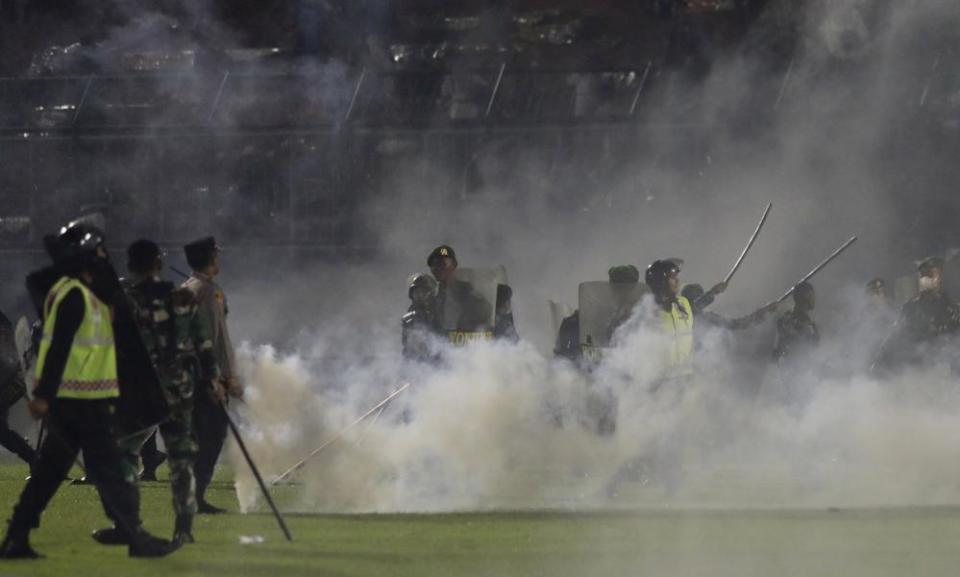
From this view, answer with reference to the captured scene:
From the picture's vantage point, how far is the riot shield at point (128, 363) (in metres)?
9.71

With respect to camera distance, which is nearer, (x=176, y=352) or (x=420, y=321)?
(x=176, y=352)

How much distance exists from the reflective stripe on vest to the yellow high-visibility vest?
496cm

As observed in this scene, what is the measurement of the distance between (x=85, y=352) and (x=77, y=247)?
1.65 ft

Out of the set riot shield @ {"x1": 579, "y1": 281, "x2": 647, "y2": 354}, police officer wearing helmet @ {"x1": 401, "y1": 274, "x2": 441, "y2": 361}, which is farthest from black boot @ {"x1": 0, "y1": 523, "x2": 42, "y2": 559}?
riot shield @ {"x1": 579, "y1": 281, "x2": 647, "y2": 354}

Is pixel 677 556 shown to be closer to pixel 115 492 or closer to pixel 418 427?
pixel 115 492

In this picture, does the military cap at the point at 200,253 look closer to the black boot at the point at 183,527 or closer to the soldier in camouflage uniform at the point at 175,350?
the soldier in camouflage uniform at the point at 175,350

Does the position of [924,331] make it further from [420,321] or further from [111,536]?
[111,536]

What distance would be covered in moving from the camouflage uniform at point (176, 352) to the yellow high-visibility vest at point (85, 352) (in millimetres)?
499

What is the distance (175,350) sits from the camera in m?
10.3

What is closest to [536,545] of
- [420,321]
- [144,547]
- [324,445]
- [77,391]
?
[144,547]

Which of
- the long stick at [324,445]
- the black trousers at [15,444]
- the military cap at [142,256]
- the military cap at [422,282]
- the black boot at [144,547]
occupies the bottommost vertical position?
the black trousers at [15,444]

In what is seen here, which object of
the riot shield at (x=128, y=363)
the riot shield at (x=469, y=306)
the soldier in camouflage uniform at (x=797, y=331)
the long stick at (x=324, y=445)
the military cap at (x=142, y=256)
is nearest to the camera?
the riot shield at (x=128, y=363)

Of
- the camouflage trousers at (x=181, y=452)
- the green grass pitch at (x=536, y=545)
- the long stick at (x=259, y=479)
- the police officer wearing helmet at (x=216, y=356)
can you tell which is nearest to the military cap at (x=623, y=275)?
the green grass pitch at (x=536, y=545)

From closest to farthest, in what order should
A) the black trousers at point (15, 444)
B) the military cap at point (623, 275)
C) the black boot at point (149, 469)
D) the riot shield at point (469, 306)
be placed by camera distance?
the riot shield at point (469, 306) → the black trousers at point (15, 444) → the military cap at point (623, 275) → the black boot at point (149, 469)
